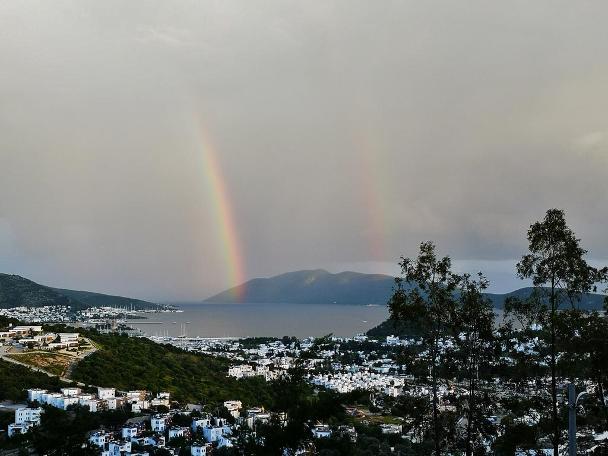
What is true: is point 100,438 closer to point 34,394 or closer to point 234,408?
point 34,394

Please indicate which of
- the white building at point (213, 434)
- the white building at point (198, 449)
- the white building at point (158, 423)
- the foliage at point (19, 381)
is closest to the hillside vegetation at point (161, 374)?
the foliage at point (19, 381)

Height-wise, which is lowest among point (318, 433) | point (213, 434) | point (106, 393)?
point (213, 434)

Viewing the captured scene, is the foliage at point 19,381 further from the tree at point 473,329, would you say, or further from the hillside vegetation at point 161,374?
the tree at point 473,329

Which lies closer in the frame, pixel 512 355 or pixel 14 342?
pixel 512 355

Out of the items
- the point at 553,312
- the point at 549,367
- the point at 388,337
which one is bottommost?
the point at 388,337

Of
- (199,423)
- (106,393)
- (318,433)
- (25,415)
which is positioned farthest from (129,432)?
(318,433)

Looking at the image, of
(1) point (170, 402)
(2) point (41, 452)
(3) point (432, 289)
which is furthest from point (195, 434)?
(3) point (432, 289)

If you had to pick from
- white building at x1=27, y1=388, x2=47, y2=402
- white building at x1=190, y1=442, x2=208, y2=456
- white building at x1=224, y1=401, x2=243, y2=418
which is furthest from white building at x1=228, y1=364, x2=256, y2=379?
white building at x1=190, y1=442, x2=208, y2=456

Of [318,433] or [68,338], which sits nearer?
[318,433]

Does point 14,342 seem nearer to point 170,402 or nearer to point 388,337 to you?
point 170,402

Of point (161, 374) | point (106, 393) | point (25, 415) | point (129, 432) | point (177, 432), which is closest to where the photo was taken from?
point (25, 415)

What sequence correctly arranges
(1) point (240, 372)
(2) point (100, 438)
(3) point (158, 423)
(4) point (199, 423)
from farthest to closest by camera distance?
(1) point (240, 372) → (4) point (199, 423) → (3) point (158, 423) → (2) point (100, 438)
